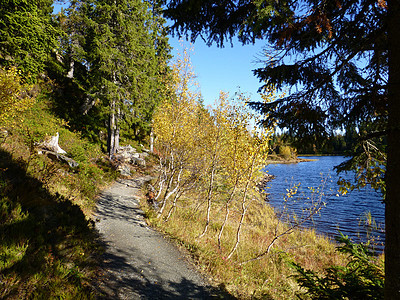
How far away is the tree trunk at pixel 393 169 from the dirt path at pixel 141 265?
12.8ft

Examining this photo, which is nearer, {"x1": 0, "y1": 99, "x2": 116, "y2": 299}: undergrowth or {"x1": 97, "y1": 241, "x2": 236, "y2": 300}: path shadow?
{"x1": 0, "y1": 99, "x2": 116, "y2": 299}: undergrowth

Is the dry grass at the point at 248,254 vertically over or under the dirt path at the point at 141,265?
under

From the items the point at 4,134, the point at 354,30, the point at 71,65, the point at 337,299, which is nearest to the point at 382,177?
the point at 337,299

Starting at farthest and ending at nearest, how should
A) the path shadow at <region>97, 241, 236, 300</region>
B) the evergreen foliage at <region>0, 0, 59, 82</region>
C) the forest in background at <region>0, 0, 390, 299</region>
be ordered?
Answer: the evergreen foliage at <region>0, 0, 59, 82</region> < the path shadow at <region>97, 241, 236, 300</region> < the forest in background at <region>0, 0, 390, 299</region>

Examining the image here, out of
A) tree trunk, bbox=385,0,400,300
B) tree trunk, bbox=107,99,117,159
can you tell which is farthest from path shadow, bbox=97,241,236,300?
tree trunk, bbox=107,99,117,159

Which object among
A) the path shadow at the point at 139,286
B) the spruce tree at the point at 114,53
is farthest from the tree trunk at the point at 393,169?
the spruce tree at the point at 114,53

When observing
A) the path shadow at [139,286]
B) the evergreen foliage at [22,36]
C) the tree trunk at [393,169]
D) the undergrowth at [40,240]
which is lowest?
the path shadow at [139,286]

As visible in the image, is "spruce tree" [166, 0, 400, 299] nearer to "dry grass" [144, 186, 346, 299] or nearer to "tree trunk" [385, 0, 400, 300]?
"tree trunk" [385, 0, 400, 300]

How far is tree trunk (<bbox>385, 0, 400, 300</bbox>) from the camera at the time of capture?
2.17 m

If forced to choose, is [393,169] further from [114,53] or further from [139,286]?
[114,53]

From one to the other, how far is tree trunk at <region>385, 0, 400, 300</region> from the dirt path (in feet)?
12.8

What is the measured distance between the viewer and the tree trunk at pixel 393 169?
217cm

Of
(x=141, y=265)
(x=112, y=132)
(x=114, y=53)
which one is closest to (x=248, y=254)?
(x=141, y=265)

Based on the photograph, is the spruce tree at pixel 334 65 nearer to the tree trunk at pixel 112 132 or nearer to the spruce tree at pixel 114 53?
the spruce tree at pixel 114 53
